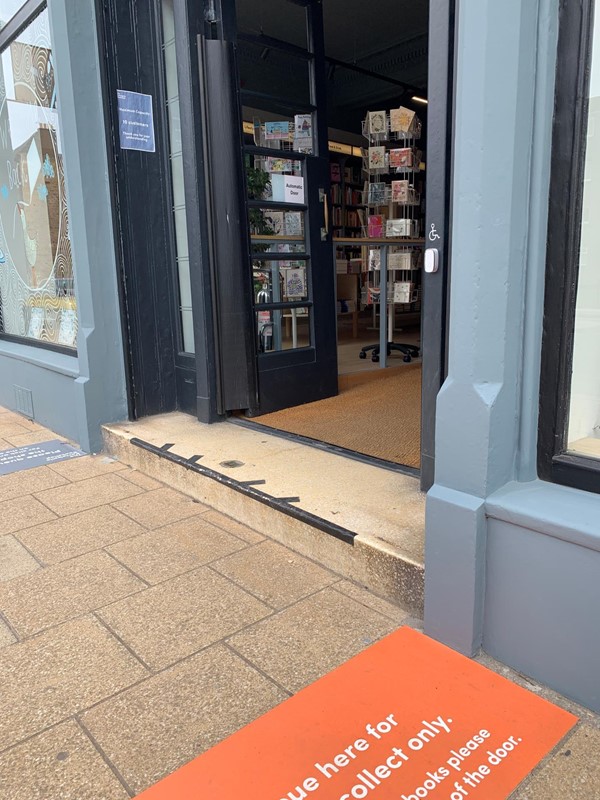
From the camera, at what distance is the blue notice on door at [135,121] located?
116 inches

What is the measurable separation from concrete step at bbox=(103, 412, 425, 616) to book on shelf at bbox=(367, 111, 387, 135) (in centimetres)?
332

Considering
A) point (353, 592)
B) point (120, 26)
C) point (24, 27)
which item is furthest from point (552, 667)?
point (24, 27)

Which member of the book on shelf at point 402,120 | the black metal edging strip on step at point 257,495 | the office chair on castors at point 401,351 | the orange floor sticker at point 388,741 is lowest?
the orange floor sticker at point 388,741

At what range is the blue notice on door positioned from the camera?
2945 millimetres

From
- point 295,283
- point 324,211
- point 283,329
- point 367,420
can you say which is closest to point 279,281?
point 295,283

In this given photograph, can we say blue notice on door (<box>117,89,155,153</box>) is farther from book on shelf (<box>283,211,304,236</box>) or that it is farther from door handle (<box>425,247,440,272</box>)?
door handle (<box>425,247,440,272</box>)

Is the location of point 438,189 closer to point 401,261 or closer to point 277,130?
point 277,130

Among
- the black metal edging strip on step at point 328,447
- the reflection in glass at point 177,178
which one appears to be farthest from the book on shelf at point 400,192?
the black metal edging strip on step at point 328,447

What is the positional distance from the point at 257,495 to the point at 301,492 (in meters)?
0.16

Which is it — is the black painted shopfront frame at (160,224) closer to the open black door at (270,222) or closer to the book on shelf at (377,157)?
the open black door at (270,222)

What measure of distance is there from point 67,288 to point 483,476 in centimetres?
286

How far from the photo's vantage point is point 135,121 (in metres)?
2.99

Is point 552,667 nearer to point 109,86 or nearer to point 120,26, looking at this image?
point 109,86

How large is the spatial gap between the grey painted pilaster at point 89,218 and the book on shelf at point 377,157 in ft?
9.24
